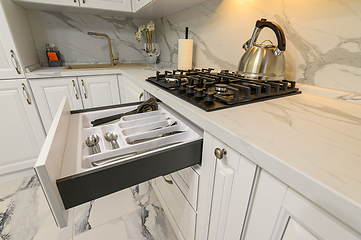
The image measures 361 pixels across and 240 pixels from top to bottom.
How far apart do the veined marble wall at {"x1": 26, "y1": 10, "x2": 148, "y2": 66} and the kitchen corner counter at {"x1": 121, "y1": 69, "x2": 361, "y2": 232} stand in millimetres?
1902

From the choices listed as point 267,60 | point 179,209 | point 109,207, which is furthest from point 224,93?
point 109,207

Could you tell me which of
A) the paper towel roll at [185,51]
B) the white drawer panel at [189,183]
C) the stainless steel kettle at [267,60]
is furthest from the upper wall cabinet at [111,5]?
the white drawer panel at [189,183]

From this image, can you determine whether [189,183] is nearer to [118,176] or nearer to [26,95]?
[118,176]

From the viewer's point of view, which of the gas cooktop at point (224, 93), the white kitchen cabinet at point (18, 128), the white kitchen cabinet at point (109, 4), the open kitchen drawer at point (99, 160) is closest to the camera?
the open kitchen drawer at point (99, 160)

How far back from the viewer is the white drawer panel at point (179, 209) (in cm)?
77

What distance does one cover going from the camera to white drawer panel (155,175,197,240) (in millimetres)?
767

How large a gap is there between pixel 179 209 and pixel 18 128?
5.00 ft

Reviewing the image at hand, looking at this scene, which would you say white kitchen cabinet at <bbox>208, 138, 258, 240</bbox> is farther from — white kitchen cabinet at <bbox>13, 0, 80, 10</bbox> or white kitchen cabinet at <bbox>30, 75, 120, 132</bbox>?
white kitchen cabinet at <bbox>13, 0, 80, 10</bbox>

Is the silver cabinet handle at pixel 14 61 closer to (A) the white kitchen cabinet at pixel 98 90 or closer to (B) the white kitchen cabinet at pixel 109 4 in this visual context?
(A) the white kitchen cabinet at pixel 98 90

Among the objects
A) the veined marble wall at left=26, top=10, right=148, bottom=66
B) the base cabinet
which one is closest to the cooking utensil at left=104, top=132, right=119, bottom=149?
the base cabinet

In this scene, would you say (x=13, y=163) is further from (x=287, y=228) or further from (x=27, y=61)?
(x=287, y=228)

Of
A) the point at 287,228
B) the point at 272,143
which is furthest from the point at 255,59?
the point at 287,228

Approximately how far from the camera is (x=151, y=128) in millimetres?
725

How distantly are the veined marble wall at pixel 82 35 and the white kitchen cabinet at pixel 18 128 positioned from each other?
2.18 ft
